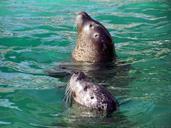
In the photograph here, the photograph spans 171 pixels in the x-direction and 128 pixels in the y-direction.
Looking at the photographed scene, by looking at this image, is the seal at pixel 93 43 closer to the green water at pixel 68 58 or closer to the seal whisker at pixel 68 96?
the green water at pixel 68 58

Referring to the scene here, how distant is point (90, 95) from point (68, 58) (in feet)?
9.60

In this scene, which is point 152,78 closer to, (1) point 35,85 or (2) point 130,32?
(1) point 35,85

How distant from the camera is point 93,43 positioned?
8.34 metres

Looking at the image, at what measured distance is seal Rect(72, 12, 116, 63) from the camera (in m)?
8.28

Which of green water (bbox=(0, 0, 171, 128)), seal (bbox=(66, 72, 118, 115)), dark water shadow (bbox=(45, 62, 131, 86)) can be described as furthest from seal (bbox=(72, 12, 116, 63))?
seal (bbox=(66, 72, 118, 115))

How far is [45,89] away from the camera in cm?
712

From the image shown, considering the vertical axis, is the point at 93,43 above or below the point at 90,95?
above

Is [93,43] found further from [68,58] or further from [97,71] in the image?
[68,58]

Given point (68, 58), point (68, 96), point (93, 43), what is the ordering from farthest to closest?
1. point (68, 58)
2. point (93, 43)
3. point (68, 96)

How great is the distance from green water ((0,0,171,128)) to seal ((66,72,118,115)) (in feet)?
0.50

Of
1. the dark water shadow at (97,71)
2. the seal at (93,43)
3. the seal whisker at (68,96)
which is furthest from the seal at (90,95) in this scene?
the seal at (93,43)

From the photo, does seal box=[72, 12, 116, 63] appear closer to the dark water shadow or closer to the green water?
the dark water shadow

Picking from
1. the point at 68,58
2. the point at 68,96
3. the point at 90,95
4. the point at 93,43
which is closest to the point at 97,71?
the point at 93,43

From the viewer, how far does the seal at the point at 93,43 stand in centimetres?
828
